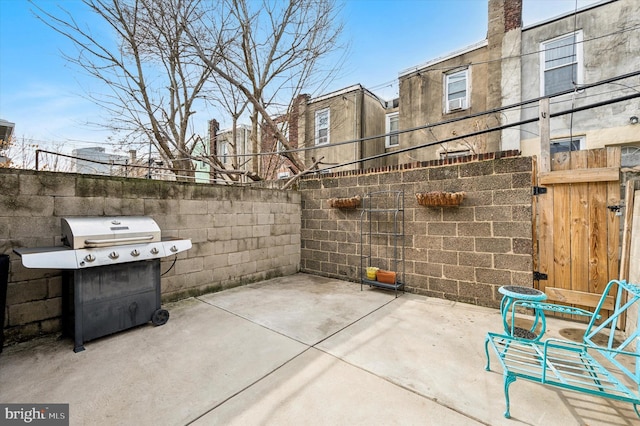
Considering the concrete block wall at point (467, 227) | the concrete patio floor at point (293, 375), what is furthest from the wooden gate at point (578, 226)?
the concrete patio floor at point (293, 375)

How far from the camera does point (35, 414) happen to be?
168 centimetres

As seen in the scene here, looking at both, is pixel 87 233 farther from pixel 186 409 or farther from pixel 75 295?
pixel 186 409

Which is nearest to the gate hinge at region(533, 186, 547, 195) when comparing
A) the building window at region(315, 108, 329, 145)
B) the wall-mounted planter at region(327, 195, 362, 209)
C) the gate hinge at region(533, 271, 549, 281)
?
the gate hinge at region(533, 271, 549, 281)

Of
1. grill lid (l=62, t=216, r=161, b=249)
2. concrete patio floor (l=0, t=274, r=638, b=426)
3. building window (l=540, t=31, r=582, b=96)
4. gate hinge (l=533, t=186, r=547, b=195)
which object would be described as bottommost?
concrete patio floor (l=0, t=274, r=638, b=426)

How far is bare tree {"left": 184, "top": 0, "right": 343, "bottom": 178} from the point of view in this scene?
6.96 metres

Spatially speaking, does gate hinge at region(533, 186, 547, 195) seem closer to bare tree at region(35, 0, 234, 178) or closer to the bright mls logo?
the bright mls logo

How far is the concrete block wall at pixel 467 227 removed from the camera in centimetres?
341

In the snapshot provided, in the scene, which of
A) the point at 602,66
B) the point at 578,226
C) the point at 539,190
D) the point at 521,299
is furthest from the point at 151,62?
the point at 602,66

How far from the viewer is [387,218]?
452 centimetres

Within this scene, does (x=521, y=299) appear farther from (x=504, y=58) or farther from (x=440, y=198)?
(x=504, y=58)

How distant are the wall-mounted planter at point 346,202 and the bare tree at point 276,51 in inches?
101

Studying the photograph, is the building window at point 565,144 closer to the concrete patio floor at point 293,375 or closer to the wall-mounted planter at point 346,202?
the concrete patio floor at point 293,375

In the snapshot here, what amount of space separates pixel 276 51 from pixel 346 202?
5.36 m

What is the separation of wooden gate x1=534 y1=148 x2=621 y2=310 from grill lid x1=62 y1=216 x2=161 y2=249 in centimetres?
457
